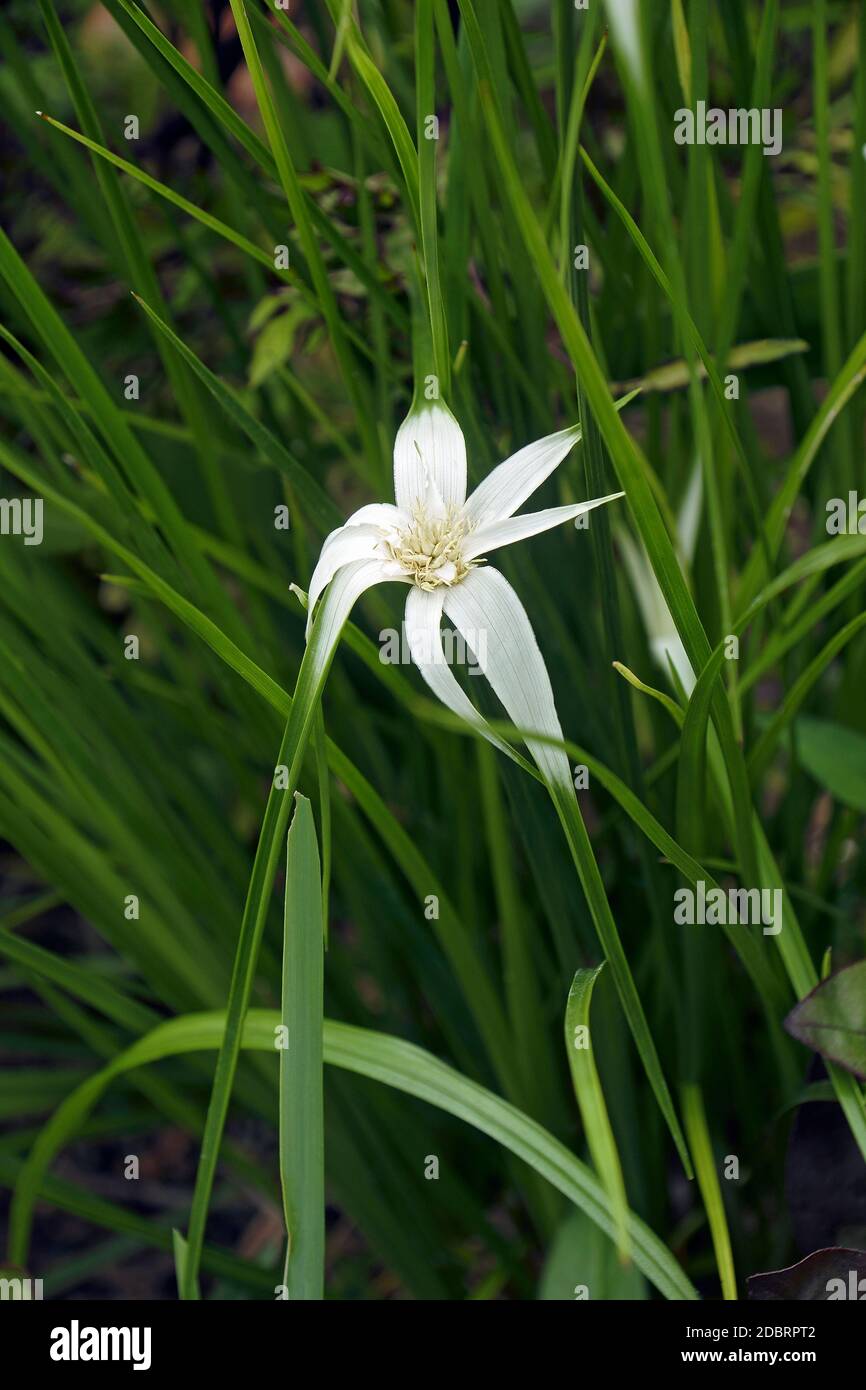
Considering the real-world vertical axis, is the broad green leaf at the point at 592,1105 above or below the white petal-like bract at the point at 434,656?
below

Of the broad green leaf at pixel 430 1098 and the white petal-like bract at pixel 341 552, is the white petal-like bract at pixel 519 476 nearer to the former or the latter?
the white petal-like bract at pixel 341 552

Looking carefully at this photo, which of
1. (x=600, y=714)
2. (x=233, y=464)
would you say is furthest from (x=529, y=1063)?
(x=233, y=464)

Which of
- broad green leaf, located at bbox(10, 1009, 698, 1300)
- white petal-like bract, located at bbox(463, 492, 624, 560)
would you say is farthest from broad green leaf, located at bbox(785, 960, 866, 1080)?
white petal-like bract, located at bbox(463, 492, 624, 560)

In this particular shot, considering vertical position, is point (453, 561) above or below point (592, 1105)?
above

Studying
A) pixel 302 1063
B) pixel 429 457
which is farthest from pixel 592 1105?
pixel 429 457

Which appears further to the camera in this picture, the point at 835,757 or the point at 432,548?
the point at 835,757

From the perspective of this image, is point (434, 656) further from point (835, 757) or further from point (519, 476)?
point (835, 757)

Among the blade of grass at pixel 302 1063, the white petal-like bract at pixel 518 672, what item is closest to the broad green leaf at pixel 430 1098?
the blade of grass at pixel 302 1063

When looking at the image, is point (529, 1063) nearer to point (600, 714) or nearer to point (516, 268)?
point (600, 714)
